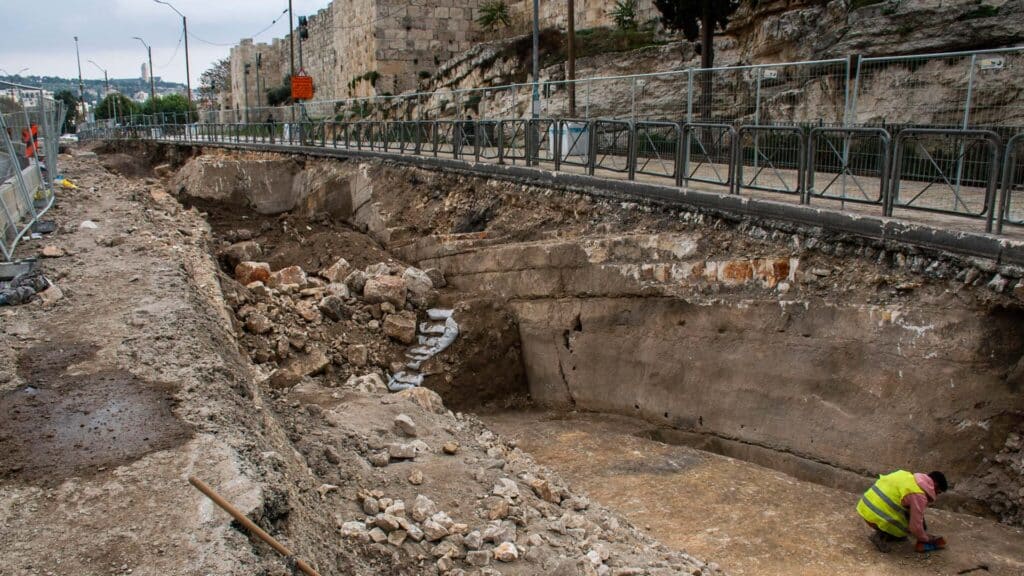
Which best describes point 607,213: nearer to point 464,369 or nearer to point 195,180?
point 464,369

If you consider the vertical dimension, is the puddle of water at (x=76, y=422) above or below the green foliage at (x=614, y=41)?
below

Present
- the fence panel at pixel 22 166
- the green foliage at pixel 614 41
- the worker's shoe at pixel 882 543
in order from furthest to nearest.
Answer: the green foliage at pixel 614 41
the fence panel at pixel 22 166
the worker's shoe at pixel 882 543

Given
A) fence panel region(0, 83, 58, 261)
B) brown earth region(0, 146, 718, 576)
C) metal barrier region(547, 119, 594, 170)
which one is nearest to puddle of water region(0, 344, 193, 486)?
brown earth region(0, 146, 718, 576)

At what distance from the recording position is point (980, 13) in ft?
46.8

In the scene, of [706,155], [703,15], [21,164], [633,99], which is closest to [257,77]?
[703,15]

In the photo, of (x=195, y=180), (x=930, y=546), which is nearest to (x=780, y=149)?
(x=930, y=546)

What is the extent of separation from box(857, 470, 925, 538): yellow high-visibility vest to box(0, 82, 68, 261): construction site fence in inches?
329

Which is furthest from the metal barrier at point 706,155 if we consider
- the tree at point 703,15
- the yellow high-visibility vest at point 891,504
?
the tree at point 703,15

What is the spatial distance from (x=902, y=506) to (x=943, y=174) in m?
3.77

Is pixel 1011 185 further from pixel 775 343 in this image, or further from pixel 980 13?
pixel 980 13

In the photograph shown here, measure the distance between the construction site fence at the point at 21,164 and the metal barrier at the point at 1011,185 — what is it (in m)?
9.49

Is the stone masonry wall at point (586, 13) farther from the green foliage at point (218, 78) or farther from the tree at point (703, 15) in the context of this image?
the green foliage at point (218, 78)

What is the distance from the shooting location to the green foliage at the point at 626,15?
89.3 ft

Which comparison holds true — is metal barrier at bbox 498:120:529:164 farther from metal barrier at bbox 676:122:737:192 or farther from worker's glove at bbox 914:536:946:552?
worker's glove at bbox 914:536:946:552
